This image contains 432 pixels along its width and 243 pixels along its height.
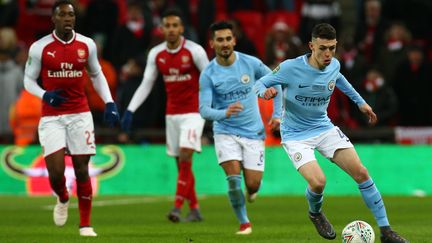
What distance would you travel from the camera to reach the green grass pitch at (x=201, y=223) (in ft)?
46.2

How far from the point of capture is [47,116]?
14438mm

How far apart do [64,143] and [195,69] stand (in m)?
3.32

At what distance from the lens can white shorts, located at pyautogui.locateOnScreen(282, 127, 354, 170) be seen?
13.1 meters

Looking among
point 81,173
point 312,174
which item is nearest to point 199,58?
point 81,173

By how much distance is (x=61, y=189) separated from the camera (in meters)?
14.7

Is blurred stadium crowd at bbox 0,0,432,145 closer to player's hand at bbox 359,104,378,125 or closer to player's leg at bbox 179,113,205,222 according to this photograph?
player's leg at bbox 179,113,205,222

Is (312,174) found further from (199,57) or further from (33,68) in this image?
(199,57)

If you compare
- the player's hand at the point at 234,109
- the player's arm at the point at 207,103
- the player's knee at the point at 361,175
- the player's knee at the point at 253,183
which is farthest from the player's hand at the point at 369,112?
the player's knee at the point at 253,183

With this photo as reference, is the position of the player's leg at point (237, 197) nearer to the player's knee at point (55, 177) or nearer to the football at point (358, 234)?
the player's knee at point (55, 177)

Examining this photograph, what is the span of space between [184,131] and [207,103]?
2.49 m

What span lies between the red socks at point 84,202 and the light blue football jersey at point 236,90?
1.83 metres

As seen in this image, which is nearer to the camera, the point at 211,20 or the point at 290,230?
the point at 290,230

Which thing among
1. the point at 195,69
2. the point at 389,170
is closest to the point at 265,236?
the point at 195,69

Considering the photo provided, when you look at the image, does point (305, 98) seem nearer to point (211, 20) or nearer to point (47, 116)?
point (47, 116)
